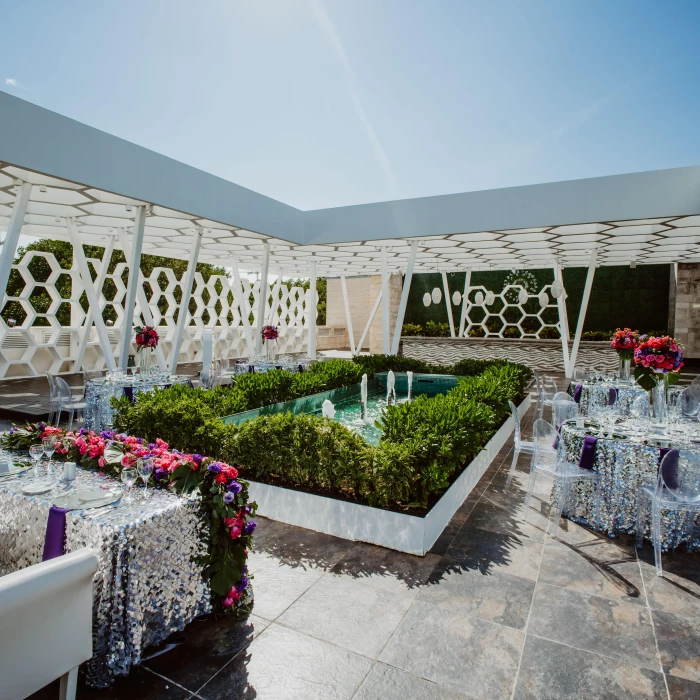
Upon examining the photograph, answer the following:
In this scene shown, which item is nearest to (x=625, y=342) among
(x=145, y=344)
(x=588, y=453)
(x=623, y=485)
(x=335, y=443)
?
(x=588, y=453)

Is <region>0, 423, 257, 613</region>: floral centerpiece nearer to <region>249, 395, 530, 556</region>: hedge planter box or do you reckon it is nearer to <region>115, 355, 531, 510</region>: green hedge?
<region>249, 395, 530, 556</region>: hedge planter box

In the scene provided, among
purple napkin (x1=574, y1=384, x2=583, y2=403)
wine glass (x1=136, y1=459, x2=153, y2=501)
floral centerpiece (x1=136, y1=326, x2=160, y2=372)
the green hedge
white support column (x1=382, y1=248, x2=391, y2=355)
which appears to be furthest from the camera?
white support column (x1=382, y1=248, x2=391, y2=355)

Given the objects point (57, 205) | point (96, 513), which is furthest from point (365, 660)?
point (57, 205)

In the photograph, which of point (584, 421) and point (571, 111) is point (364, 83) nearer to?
point (571, 111)

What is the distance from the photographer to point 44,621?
1498 millimetres

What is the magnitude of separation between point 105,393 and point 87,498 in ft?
14.1

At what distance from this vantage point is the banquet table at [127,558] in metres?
1.80

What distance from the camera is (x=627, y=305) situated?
15281 mm

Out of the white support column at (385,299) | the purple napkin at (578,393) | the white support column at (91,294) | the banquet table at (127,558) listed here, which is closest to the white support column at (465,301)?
the white support column at (385,299)

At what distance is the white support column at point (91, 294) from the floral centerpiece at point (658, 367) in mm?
7395

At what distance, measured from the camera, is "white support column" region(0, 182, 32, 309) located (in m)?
5.63

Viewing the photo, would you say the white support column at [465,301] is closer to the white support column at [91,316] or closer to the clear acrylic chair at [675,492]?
the white support column at [91,316]

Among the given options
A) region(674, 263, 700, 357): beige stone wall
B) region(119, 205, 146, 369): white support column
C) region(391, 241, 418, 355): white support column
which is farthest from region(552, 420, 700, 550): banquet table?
region(674, 263, 700, 357): beige stone wall

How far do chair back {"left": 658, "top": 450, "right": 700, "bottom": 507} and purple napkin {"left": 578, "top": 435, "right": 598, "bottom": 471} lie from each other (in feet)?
1.59
